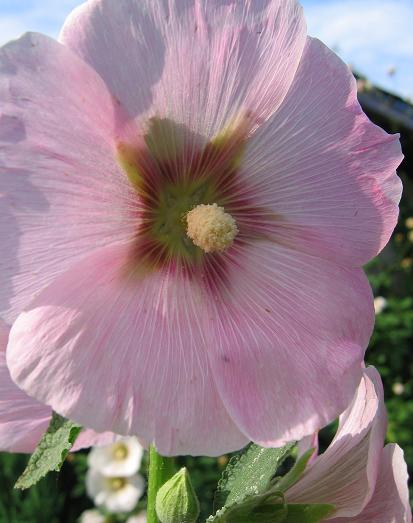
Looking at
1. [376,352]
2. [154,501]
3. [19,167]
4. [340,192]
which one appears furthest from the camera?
[376,352]

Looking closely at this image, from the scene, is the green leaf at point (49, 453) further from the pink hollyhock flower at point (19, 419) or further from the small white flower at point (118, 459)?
the small white flower at point (118, 459)

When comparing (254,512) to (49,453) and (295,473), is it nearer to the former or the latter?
(295,473)

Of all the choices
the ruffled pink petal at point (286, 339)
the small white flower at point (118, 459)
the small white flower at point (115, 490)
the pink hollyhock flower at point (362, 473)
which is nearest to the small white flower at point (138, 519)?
the small white flower at point (115, 490)

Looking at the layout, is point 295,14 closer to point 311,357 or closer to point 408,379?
point 311,357

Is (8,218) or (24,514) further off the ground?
(8,218)

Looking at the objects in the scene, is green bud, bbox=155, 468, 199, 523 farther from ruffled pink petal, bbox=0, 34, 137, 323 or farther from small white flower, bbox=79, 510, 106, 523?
small white flower, bbox=79, 510, 106, 523

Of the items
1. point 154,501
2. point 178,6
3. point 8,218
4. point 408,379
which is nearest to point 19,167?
point 8,218
